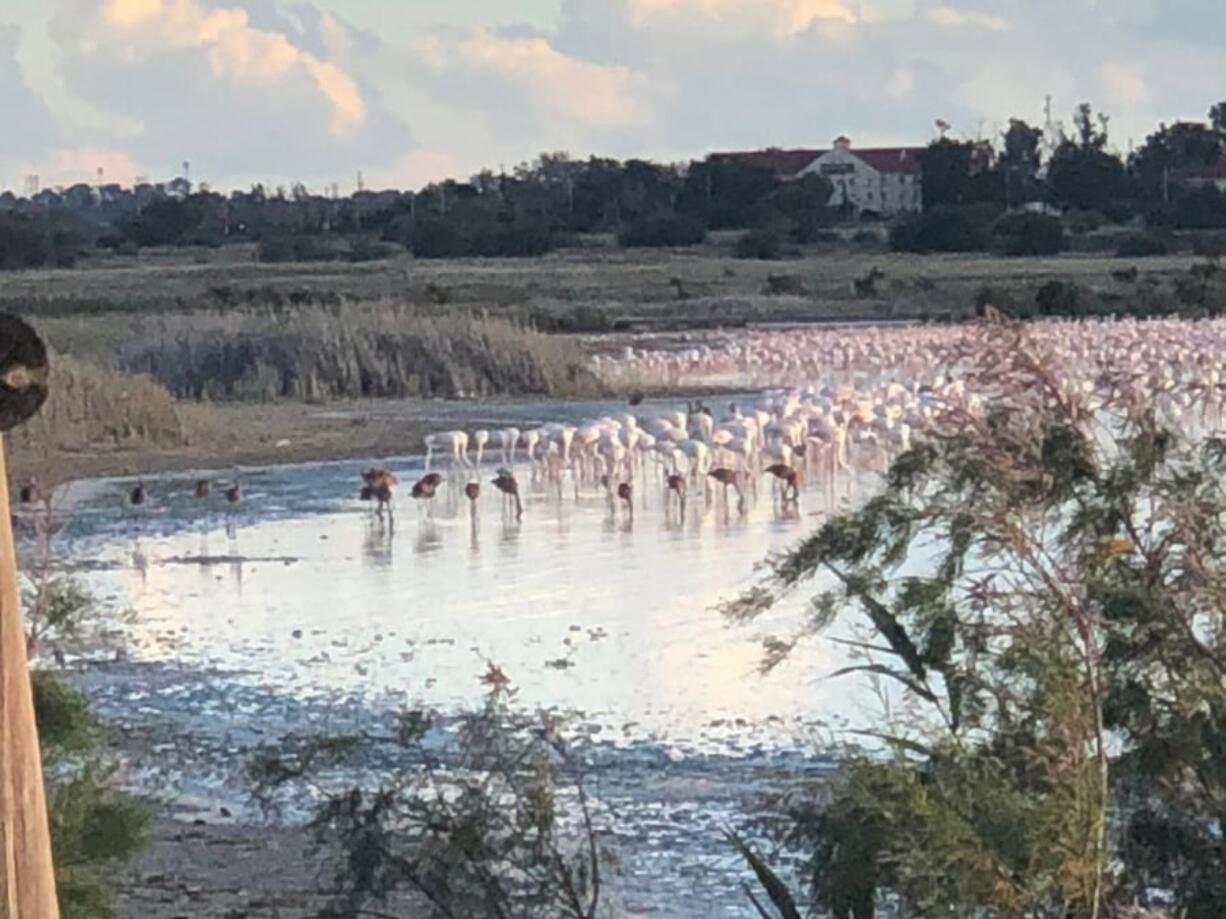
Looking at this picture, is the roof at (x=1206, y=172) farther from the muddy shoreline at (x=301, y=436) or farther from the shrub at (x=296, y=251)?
the muddy shoreline at (x=301, y=436)

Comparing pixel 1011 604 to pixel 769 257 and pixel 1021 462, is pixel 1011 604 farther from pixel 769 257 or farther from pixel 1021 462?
pixel 769 257

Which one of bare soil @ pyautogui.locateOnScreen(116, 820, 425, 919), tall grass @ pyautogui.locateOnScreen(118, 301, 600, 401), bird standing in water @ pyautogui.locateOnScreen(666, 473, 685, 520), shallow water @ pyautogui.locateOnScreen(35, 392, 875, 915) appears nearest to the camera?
bare soil @ pyautogui.locateOnScreen(116, 820, 425, 919)

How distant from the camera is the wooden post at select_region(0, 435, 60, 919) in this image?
266 cm

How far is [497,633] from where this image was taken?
574 inches

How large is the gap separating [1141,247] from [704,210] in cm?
1940

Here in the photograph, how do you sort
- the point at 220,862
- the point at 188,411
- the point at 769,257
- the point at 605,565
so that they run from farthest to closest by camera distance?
the point at 769,257, the point at 188,411, the point at 605,565, the point at 220,862

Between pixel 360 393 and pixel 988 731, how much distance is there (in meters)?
29.3

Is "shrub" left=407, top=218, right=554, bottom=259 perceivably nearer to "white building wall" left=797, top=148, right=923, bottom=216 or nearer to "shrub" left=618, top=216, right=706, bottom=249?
"shrub" left=618, top=216, right=706, bottom=249

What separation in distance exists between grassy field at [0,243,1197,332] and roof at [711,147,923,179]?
926 inches

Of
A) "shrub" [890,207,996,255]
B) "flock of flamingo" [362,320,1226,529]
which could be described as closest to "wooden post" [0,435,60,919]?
"flock of flamingo" [362,320,1226,529]

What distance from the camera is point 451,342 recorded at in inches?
1417

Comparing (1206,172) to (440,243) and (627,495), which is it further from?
(627,495)

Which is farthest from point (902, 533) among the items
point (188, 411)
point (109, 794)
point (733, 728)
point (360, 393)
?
point (360, 393)

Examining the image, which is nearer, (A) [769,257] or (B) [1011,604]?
(B) [1011,604]
